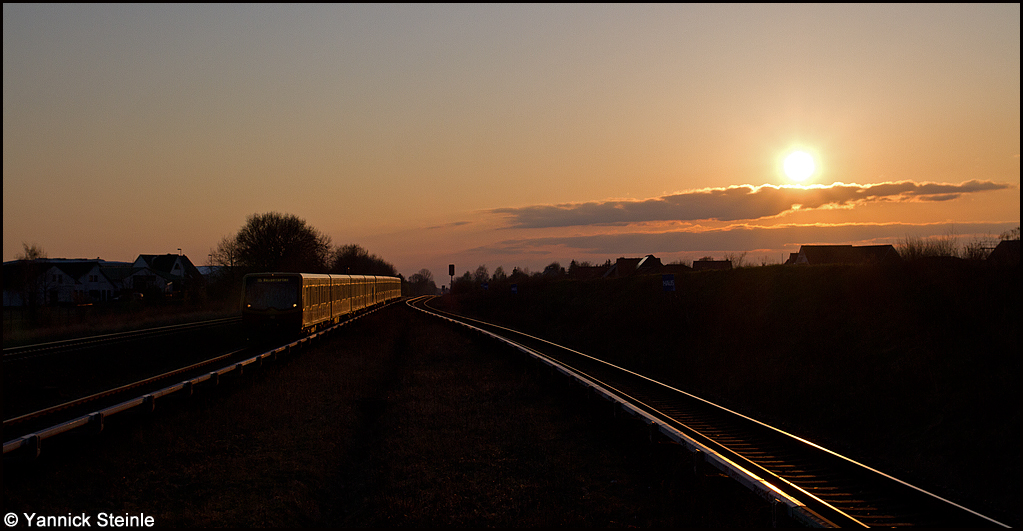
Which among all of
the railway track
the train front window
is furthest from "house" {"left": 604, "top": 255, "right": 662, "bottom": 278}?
the railway track

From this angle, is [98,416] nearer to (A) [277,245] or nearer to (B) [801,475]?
(B) [801,475]

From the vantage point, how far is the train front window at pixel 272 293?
25859 millimetres

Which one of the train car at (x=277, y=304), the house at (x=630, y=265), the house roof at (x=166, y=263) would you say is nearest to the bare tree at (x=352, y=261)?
the house roof at (x=166, y=263)

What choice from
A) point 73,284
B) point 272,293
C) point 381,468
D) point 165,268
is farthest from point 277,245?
point 381,468

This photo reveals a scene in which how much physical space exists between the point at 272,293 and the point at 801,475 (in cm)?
2182

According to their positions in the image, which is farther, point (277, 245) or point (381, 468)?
point (277, 245)

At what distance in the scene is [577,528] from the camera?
22.5 ft

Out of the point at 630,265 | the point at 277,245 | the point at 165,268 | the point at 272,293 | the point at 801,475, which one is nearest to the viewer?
the point at 801,475

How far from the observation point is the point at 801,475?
28.6ft

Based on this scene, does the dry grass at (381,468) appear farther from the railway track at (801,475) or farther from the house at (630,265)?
the house at (630,265)

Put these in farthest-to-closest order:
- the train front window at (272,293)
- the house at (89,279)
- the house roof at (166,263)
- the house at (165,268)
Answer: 1. the house roof at (166,263)
2. the house at (165,268)
3. the house at (89,279)
4. the train front window at (272,293)

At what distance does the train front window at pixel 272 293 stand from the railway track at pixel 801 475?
15.9 metres

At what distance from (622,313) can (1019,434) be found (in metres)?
23.7

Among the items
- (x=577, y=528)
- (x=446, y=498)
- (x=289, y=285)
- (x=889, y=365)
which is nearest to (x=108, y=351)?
(x=289, y=285)
